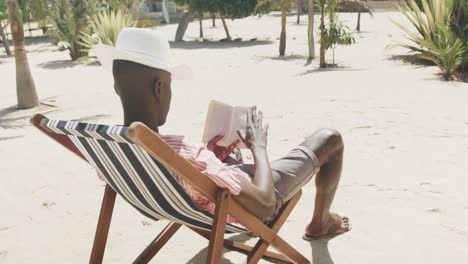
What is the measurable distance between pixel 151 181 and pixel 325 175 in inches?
42.3

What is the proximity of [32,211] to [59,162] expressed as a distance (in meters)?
1.26

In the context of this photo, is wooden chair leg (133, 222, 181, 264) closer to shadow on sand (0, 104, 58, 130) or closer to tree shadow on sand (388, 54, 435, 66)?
shadow on sand (0, 104, 58, 130)

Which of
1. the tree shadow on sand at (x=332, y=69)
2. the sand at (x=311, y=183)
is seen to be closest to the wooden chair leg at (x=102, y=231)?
the sand at (x=311, y=183)

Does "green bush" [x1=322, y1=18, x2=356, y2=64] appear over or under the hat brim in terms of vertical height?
under

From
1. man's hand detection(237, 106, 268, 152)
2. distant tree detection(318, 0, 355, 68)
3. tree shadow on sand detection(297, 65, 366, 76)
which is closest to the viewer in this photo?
man's hand detection(237, 106, 268, 152)

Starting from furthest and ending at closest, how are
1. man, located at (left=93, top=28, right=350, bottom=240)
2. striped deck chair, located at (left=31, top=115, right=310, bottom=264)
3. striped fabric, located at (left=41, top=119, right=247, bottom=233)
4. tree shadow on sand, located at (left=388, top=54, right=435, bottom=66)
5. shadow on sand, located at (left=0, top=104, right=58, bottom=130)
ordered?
1. tree shadow on sand, located at (left=388, top=54, right=435, bottom=66)
2. shadow on sand, located at (left=0, top=104, right=58, bottom=130)
3. man, located at (left=93, top=28, right=350, bottom=240)
4. striped fabric, located at (left=41, top=119, right=247, bottom=233)
5. striped deck chair, located at (left=31, top=115, right=310, bottom=264)

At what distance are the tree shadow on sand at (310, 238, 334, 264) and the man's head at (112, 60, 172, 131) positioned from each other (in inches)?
50.5

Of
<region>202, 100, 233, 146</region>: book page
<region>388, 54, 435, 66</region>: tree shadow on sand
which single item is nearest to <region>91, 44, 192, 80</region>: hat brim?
<region>202, 100, 233, 146</region>: book page

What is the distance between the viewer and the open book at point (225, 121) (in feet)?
7.84

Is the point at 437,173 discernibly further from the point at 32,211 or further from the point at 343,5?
the point at 343,5

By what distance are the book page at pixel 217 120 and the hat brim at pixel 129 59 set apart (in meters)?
0.19

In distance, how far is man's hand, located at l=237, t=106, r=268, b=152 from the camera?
2.22 m

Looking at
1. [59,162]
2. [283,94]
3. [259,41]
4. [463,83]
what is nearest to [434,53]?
[463,83]

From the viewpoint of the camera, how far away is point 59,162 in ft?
16.2
